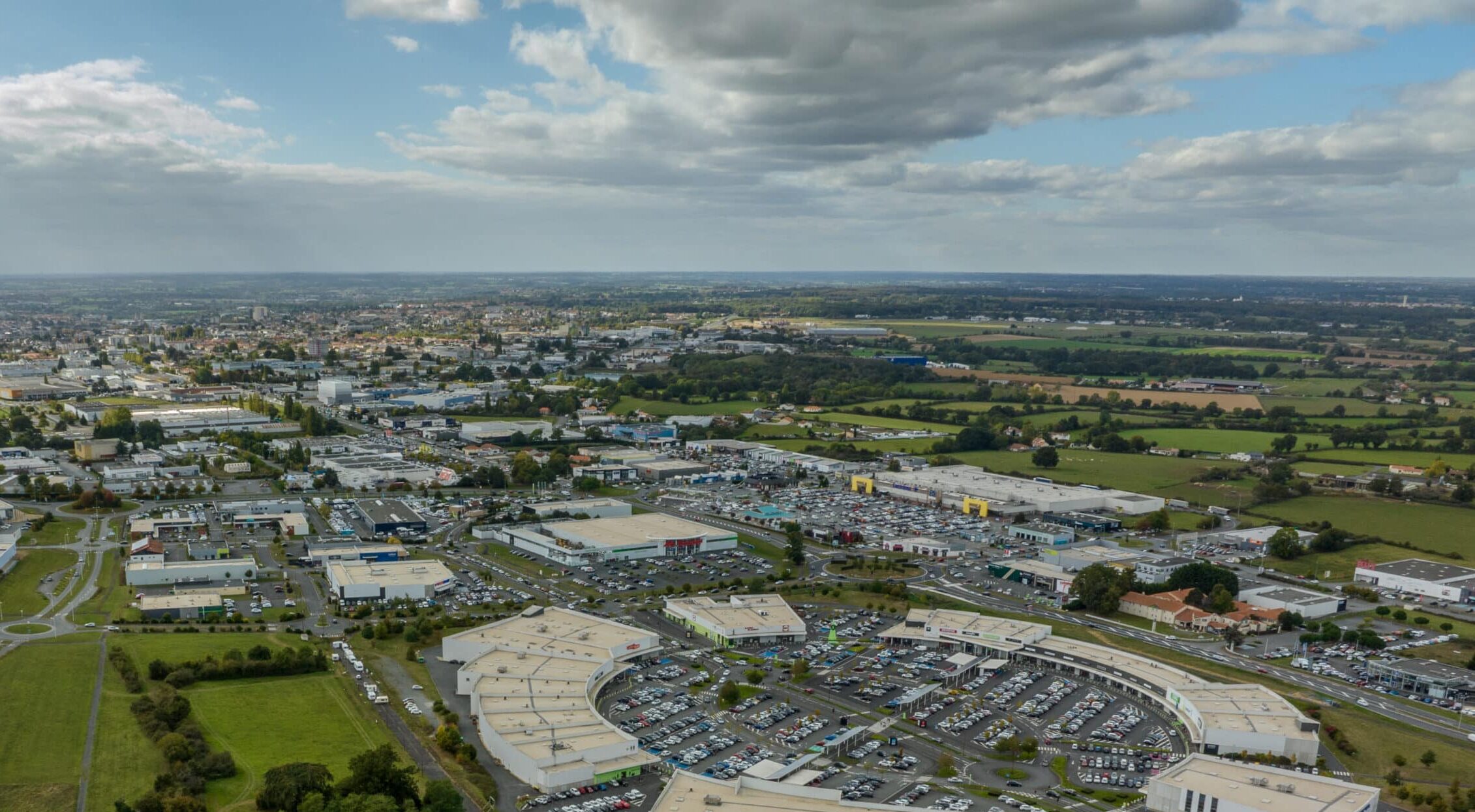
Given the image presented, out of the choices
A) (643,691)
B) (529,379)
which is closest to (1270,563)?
(643,691)

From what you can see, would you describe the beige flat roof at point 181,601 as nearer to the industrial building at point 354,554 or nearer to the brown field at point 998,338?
the industrial building at point 354,554

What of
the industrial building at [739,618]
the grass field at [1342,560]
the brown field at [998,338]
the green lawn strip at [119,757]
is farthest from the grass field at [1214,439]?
the green lawn strip at [119,757]

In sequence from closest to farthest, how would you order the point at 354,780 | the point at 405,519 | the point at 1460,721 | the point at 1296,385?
the point at 354,780
the point at 1460,721
the point at 405,519
the point at 1296,385

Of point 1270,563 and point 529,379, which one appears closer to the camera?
point 1270,563

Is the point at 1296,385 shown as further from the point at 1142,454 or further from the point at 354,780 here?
the point at 354,780

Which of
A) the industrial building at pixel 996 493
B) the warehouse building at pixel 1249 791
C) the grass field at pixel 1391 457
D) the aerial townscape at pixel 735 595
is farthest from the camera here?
the grass field at pixel 1391 457

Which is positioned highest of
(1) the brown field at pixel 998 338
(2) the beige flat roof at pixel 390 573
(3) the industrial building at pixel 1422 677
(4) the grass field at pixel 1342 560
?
(1) the brown field at pixel 998 338

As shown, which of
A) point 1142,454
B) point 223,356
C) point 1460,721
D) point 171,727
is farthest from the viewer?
point 223,356
